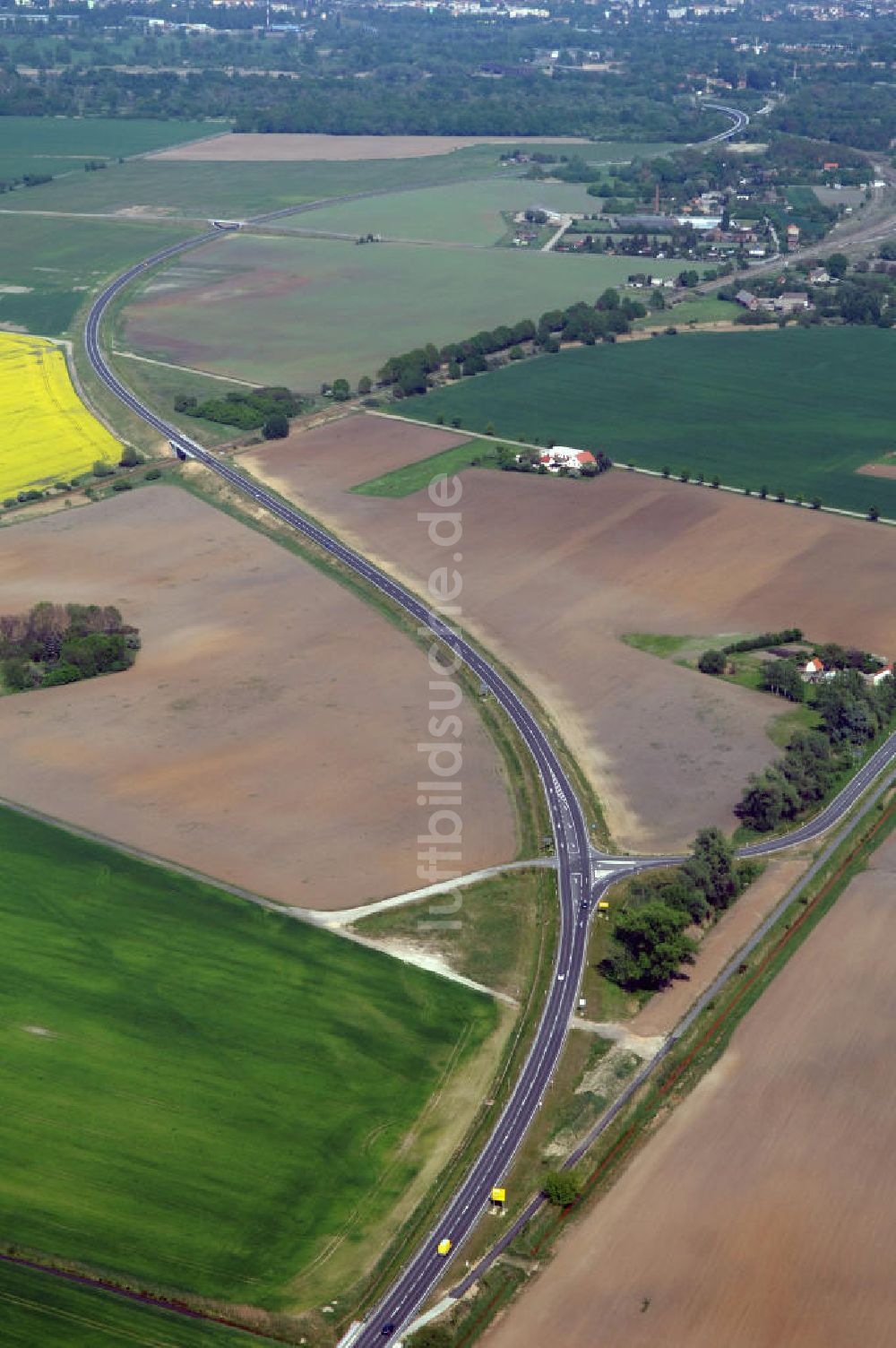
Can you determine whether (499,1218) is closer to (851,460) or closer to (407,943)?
(407,943)

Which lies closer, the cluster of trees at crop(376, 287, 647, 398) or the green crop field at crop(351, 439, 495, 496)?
the green crop field at crop(351, 439, 495, 496)

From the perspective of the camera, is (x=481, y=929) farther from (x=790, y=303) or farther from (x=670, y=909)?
(x=790, y=303)

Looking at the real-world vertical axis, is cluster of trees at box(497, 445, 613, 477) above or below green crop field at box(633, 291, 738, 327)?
below

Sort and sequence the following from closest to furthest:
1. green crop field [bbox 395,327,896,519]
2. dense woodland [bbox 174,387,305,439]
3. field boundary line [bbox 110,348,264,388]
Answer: green crop field [bbox 395,327,896,519]
dense woodland [bbox 174,387,305,439]
field boundary line [bbox 110,348,264,388]

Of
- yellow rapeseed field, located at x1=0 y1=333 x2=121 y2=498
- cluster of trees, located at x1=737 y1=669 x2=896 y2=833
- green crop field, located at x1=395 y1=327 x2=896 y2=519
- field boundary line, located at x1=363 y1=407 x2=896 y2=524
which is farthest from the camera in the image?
yellow rapeseed field, located at x1=0 y1=333 x2=121 y2=498

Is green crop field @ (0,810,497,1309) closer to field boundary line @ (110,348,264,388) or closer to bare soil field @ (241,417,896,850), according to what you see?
bare soil field @ (241,417,896,850)

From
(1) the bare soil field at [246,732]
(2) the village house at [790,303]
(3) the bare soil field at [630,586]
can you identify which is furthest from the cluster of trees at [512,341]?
(1) the bare soil field at [246,732]

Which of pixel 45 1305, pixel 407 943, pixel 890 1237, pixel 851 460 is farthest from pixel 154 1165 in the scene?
pixel 851 460

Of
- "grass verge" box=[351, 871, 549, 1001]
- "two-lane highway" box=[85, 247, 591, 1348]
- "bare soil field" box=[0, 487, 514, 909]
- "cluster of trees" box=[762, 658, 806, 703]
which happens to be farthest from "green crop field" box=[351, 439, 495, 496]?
"grass verge" box=[351, 871, 549, 1001]

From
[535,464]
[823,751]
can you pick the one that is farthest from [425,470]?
[823,751]
